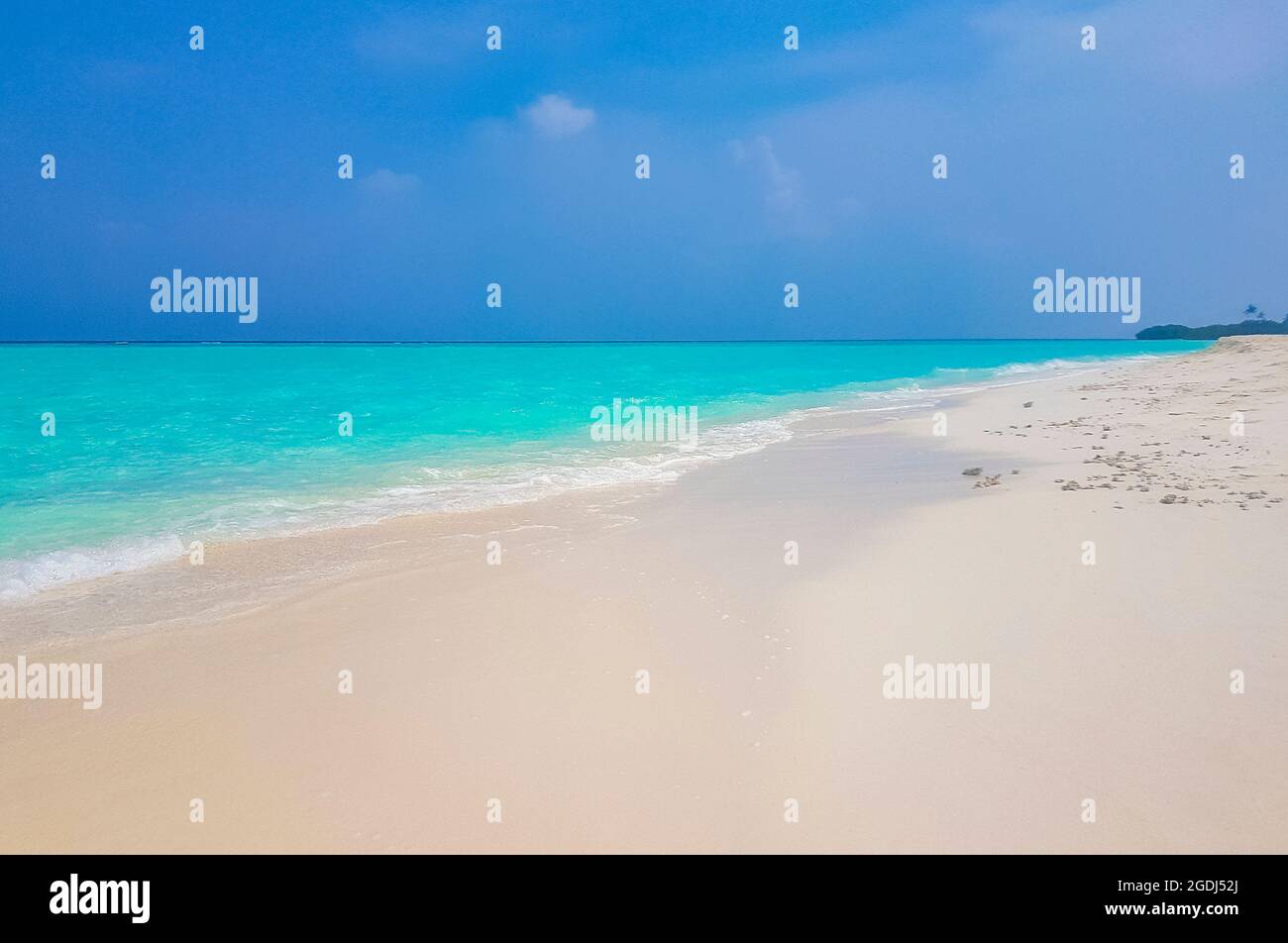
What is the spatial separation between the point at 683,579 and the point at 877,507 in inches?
133

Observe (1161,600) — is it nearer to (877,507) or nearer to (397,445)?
(877,507)

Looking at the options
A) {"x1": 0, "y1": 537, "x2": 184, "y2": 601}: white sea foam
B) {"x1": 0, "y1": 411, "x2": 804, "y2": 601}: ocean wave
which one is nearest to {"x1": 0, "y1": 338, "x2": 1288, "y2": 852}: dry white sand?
{"x1": 0, "y1": 537, "x2": 184, "y2": 601}: white sea foam

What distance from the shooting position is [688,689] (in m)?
4.01

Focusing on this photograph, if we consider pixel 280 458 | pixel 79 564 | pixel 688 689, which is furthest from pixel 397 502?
pixel 688 689

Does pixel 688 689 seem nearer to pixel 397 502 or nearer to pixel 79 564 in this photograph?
pixel 79 564

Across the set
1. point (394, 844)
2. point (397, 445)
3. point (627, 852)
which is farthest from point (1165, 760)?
point (397, 445)

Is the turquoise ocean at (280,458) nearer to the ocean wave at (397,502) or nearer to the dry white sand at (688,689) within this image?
the ocean wave at (397,502)

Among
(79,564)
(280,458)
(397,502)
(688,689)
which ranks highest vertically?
(280,458)

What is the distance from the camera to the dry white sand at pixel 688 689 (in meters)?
2.92

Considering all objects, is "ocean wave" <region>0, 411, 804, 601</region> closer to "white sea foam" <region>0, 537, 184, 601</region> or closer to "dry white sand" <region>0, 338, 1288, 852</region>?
"white sea foam" <region>0, 537, 184, 601</region>

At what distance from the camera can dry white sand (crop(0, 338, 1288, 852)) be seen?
2924mm

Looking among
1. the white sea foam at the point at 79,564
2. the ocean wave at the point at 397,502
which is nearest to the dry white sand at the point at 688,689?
the white sea foam at the point at 79,564

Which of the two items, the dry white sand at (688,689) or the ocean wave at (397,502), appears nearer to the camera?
the dry white sand at (688,689)

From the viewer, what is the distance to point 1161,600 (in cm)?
494
